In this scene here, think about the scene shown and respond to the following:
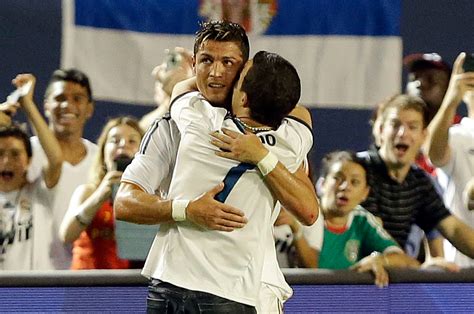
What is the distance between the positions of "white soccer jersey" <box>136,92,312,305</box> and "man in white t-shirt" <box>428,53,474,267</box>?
65.7 inches

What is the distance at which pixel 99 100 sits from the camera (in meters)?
6.02

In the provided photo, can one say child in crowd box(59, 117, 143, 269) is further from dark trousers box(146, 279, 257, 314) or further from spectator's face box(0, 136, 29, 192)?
dark trousers box(146, 279, 257, 314)

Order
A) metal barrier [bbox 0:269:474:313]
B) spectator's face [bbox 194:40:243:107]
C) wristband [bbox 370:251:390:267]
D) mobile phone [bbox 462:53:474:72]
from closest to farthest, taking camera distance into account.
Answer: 1. spectator's face [bbox 194:40:243:107]
2. metal barrier [bbox 0:269:474:313]
3. wristband [bbox 370:251:390:267]
4. mobile phone [bbox 462:53:474:72]

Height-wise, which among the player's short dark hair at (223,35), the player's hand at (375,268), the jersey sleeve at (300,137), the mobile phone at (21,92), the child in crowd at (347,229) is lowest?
the player's hand at (375,268)

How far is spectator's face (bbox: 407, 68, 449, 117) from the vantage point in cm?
507

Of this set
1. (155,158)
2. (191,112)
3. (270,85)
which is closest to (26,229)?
(155,158)

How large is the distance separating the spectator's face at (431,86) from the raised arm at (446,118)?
28 cm

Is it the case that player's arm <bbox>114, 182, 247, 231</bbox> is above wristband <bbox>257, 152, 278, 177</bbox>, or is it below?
below

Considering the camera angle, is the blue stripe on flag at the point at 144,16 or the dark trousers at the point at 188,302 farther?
the blue stripe on flag at the point at 144,16

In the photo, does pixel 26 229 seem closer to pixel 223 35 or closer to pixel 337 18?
pixel 223 35

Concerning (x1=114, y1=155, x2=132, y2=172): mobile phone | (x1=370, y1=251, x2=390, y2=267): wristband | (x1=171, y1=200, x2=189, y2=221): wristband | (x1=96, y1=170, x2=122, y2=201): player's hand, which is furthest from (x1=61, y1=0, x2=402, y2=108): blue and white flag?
(x1=171, y1=200, x2=189, y2=221): wristband

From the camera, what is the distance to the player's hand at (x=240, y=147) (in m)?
3.07

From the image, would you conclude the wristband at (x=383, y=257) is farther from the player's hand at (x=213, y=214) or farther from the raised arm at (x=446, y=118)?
the player's hand at (x=213, y=214)

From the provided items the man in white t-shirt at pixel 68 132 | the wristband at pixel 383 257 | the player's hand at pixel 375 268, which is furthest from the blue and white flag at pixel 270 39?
the player's hand at pixel 375 268
